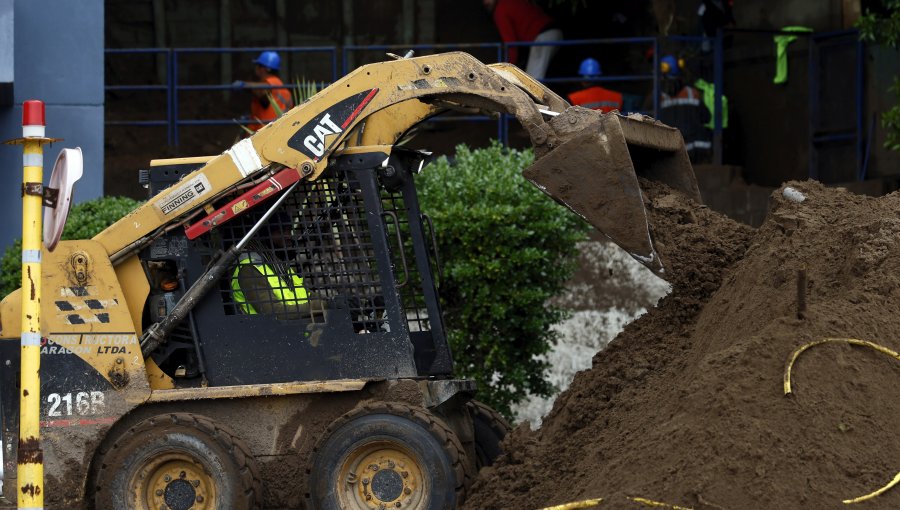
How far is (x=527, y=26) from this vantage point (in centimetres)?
1548

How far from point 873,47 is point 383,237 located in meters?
8.49

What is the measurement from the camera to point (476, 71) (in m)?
7.04

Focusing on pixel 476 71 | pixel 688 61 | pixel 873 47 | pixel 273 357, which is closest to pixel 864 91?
pixel 873 47

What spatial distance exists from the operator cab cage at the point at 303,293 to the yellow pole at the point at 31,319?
1.87m

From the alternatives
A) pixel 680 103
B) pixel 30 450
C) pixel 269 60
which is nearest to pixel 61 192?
pixel 30 450

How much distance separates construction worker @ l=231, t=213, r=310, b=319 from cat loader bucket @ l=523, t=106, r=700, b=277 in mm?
1348

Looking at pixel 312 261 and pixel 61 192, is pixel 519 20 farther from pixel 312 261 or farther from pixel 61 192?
pixel 61 192

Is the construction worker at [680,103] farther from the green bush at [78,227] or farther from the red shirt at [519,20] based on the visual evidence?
the green bush at [78,227]

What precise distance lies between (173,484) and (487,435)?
1.91 metres

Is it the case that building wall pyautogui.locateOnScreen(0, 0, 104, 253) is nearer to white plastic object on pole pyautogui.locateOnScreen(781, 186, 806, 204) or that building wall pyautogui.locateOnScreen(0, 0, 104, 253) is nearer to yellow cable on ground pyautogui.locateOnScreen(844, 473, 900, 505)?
white plastic object on pole pyautogui.locateOnScreen(781, 186, 806, 204)

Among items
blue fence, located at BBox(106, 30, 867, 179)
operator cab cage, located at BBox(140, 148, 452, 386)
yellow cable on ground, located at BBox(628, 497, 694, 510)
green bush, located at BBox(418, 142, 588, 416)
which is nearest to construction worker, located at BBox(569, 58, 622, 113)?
blue fence, located at BBox(106, 30, 867, 179)

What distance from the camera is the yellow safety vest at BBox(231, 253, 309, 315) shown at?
7.01 meters

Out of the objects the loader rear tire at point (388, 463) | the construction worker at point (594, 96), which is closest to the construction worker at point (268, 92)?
the construction worker at point (594, 96)

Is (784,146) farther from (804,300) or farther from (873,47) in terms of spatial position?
(804,300)
